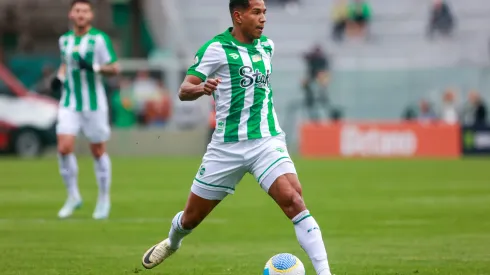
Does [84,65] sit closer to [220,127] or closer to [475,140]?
[220,127]

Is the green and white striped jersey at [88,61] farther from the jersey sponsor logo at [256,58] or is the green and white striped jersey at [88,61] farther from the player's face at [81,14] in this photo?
the jersey sponsor logo at [256,58]

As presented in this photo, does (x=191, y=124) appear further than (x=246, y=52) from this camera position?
Yes

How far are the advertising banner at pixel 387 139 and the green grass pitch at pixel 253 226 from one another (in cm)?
644

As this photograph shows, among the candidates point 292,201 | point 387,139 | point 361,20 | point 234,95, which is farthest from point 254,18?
point 361,20

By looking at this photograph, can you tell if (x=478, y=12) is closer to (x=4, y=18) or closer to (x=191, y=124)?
(x=191, y=124)

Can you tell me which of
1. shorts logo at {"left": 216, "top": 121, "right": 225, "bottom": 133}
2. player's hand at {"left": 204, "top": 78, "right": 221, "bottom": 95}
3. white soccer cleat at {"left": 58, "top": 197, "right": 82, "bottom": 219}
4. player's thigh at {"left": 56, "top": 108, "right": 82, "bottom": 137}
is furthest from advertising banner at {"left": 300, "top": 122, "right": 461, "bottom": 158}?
player's hand at {"left": 204, "top": 78, "right": 221, "bottom": 95}

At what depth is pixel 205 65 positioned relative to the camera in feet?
28.8

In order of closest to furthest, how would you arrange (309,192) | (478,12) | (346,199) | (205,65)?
(205,65) < (346,199) < (309,192) < (478,12)

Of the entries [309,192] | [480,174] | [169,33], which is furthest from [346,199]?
[169,33]

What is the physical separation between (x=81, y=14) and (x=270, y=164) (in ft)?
20.7

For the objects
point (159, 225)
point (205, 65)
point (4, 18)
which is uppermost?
point (205, 65)

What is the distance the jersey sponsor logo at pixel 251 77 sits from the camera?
8.83m

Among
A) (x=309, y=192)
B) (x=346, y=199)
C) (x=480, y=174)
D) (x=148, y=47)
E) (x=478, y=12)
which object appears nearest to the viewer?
(x=346, y=199)

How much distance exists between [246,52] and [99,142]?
232 inches
